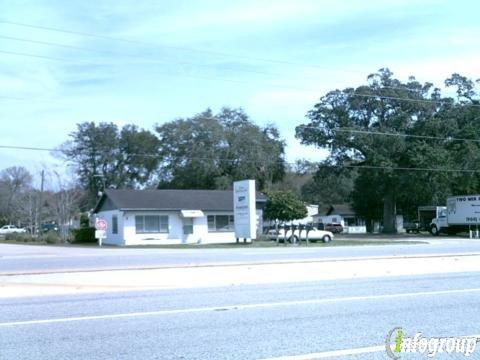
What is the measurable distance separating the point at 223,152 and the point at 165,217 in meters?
27.8

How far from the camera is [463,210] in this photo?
180 feet

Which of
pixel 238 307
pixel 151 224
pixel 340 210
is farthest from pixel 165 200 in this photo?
pixel 340 210

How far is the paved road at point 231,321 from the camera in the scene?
7.66 m

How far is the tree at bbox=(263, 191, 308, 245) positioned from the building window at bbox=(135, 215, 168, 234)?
9.12m

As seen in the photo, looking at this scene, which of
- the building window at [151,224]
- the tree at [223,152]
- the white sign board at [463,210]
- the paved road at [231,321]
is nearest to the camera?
the paved road at [231,321]

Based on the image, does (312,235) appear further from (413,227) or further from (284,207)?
(413,227)

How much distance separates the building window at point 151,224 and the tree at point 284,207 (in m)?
9.12

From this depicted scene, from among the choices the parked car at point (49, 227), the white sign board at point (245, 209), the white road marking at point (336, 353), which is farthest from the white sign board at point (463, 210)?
the white road marking at point (336, 353)

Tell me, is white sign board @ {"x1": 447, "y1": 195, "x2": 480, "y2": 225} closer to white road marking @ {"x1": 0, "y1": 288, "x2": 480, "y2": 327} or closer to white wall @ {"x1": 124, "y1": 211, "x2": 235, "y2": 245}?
white wall @ {"x1": 124, "y1": 211, "x2": 235, "y2": 245}

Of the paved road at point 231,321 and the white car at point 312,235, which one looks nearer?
the paved road at point 231,321

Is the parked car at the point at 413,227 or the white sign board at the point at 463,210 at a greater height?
the white sign board at the point at 463,210

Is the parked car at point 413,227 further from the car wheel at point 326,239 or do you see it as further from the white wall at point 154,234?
the white wall at point 154,234

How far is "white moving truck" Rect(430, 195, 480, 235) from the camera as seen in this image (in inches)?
2109

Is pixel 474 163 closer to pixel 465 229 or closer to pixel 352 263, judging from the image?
pixel 465 229
